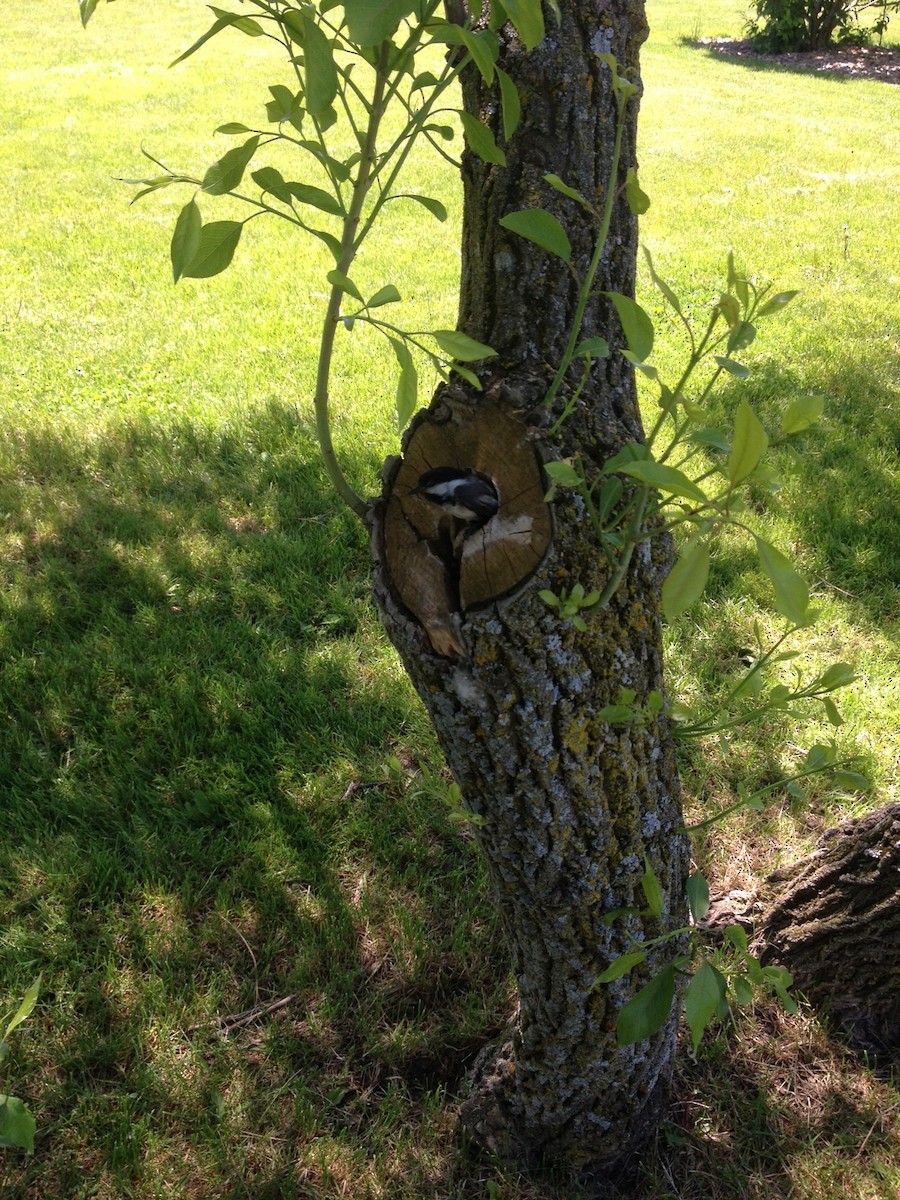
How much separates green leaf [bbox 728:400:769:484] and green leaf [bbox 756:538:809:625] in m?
0.08

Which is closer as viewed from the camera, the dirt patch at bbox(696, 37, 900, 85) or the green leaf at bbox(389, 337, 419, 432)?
the green leaf at bbox(389, 337, 419, 432)

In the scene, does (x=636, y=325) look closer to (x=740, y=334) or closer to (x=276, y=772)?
(x=740, y=334)

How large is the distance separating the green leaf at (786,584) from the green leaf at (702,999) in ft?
2.19

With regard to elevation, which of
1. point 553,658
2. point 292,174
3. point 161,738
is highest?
point 292,174

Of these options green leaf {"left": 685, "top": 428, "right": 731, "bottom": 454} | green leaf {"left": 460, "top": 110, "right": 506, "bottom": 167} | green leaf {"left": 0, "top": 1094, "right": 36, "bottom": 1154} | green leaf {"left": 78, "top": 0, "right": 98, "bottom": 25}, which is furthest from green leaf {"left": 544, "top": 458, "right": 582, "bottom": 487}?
green leaf {"left": 0, "top": 1094, "right": 36, "bottom": 1154}

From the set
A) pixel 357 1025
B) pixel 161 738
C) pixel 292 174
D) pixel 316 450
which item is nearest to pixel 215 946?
pixel 357 1025

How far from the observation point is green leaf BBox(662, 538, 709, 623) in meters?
0.92

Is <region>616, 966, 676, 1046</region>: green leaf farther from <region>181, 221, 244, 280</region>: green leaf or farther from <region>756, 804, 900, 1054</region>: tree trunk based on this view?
<region>181, 221, 244, 280</region>: green leaf

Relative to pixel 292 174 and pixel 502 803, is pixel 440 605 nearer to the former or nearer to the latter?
pixel 502 803

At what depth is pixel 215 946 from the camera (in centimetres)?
226

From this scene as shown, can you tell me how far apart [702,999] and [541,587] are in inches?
24.9

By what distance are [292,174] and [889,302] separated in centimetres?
483

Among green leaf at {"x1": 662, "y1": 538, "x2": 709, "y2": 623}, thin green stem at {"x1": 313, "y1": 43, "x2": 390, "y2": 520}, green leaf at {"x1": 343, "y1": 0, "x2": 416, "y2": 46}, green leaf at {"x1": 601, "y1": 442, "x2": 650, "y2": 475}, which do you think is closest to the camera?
green leaf at {"x1": 343, "y1": 0, "x2": 416, "y2": 46}

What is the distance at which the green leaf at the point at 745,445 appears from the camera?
878mm
